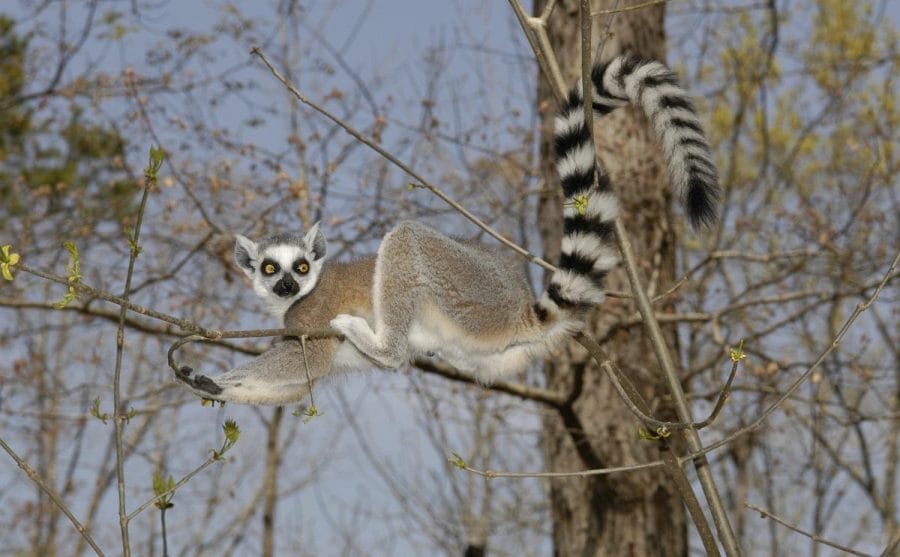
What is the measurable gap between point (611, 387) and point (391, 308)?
3434 millimetres

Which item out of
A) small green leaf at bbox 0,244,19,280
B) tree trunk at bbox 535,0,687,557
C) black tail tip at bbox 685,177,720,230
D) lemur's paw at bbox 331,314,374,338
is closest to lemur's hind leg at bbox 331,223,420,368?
lemur's paw at bbox 331,314,374,338

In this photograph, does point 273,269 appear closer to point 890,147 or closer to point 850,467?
point 850,467

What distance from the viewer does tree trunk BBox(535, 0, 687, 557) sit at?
786 cm

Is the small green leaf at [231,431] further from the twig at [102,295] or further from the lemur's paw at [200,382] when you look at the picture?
the lemur's paw at [200,382]

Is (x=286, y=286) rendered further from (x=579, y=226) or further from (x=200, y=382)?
(x=579, y=226)

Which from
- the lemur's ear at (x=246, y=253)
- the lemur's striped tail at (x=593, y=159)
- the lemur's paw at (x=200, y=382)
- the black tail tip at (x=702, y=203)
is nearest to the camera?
the black tail tip at (x=702, y=203)

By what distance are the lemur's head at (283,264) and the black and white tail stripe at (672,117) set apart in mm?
1977

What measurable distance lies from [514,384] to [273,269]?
2423 mm

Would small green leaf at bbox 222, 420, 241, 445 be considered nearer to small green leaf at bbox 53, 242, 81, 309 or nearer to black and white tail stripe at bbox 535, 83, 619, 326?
small green leaf at bbox 53, 242, 81, 309

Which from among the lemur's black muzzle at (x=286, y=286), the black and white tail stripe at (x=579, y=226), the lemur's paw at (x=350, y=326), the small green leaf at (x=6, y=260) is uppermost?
the lemur's black muzzle at (x=286, y=286)

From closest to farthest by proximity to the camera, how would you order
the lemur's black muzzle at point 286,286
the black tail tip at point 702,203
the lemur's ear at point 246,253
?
the black tail tip at point 702,203, the lemur's black muzzle at point 286,286, the lemur's ear at point 246,253

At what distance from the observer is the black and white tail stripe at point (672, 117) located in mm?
4062

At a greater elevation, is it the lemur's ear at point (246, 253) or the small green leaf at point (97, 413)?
the lemur's ear at point (246, 253)

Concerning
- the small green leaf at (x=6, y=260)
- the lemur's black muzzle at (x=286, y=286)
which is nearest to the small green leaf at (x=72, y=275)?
the small green leaf at (x=6, y=260)
